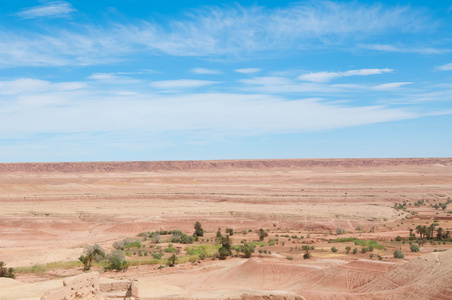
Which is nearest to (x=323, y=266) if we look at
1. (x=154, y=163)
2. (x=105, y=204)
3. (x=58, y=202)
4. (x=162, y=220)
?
(x=162, y=220)

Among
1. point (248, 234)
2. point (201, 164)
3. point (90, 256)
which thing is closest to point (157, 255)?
point (90, 256)

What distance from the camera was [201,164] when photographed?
6673 inches

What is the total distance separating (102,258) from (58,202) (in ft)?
131

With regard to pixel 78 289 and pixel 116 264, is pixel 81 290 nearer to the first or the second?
pixel 78 289

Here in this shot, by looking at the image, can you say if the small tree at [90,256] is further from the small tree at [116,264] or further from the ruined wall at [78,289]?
the ruined wall at [78,289]

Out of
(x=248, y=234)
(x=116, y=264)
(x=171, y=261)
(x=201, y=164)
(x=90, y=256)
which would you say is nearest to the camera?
(x=116, y=264)

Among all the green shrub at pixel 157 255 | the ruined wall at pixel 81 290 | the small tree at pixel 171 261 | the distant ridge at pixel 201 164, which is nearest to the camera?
the ruined wall at pixel 81 290

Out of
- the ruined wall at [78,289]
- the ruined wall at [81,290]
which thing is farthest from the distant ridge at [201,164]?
the ruined wall at [78,289]

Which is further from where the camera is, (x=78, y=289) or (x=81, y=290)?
(x=81, y=290)

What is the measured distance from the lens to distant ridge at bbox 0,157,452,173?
156 m

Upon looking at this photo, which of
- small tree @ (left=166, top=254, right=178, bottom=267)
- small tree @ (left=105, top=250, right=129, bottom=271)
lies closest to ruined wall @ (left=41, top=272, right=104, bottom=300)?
small tree @ (left=105, top=250, right=129, bottom=271)

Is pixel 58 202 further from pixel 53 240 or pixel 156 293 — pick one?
pixel 156 293

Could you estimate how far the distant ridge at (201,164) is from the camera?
511ft

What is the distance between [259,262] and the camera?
22.8 meters
